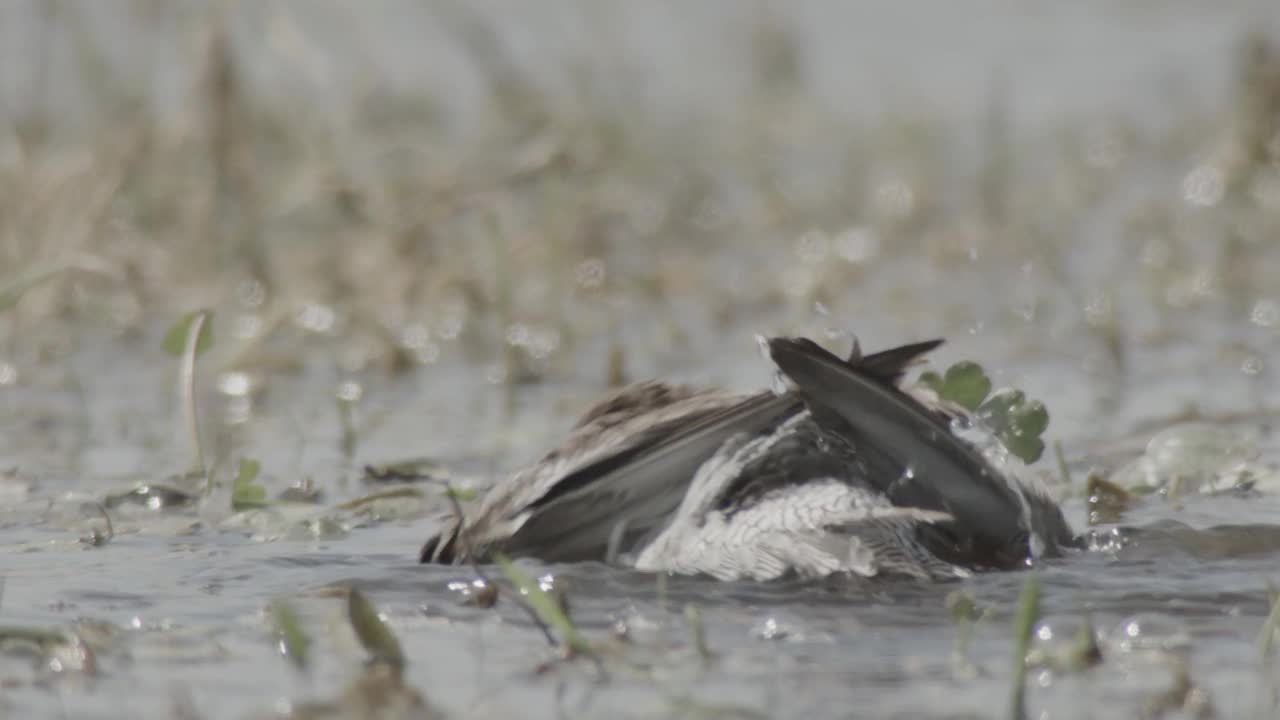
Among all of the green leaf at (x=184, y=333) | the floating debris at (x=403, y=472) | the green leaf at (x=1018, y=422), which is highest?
the green leaf at (x=184, y=333)

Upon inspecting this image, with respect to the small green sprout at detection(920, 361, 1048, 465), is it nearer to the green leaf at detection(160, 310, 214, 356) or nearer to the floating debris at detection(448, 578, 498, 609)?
the floating debris at detection(448, 578, 498, 609)

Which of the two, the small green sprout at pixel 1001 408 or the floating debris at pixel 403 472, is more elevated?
the small green sprout at pixel 1001 408

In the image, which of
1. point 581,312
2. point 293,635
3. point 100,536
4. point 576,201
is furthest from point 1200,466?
point 576,201

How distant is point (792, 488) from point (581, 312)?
4.48 metres

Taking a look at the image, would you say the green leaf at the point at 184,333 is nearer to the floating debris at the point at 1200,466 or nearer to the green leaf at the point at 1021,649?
the floating debris at the point at 1200,466

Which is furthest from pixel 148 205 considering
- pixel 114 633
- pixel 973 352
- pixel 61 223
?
pixel 114 633

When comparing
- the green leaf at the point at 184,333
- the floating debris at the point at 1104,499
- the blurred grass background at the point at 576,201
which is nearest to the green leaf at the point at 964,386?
the floating debris at the point at 1104,499

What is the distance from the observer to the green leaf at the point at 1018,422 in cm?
432

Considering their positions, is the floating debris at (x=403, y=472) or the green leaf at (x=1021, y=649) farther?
the floating debris at (x=403, y=472)

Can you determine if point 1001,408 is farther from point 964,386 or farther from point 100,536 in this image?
point 100,536

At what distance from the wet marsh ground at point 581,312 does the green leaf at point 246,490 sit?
1 centimetres

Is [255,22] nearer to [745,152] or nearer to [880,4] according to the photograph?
[745,152]

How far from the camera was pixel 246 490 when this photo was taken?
486 cm

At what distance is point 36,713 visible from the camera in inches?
121
